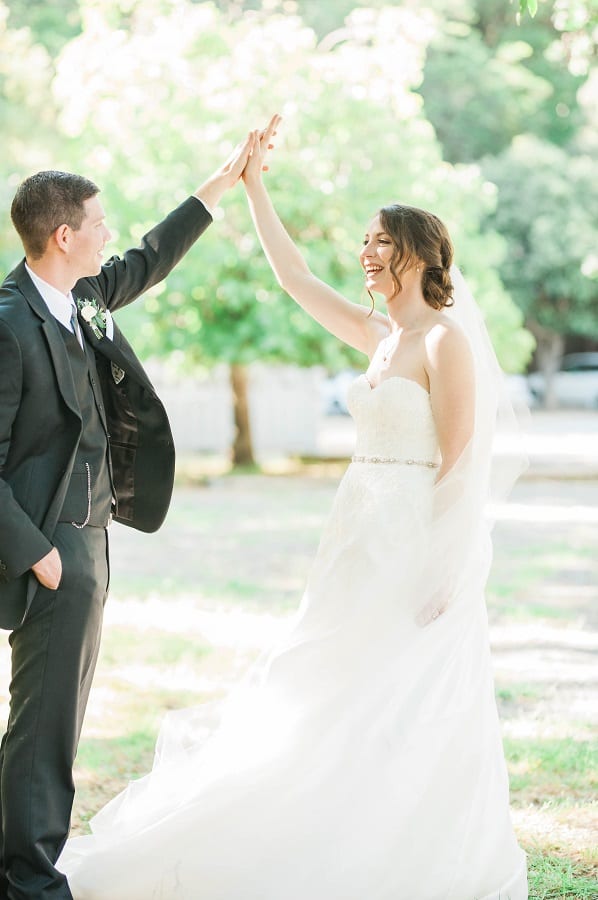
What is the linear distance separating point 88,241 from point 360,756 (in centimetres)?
173

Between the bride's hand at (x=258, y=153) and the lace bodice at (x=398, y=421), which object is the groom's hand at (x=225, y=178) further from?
the lace bodice at (x=398, y=421)

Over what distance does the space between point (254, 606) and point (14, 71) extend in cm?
1346

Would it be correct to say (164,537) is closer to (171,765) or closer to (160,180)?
(160,180)

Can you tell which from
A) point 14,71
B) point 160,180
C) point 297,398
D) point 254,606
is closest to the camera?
point 254,606

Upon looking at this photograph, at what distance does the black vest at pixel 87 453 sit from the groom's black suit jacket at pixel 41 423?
0.06 metres

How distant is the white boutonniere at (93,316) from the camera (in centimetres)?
358

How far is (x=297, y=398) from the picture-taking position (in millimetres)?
20953

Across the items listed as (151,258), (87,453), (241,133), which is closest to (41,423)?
(87,453)

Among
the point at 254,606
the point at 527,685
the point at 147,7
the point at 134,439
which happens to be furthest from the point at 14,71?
the point at 134,439

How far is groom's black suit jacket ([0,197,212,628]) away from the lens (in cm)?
326

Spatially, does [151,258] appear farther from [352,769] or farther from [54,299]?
[352,769]

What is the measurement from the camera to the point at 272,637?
6734 mm

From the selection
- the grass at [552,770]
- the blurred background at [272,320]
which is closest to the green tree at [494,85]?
the blurred background at [272,320]

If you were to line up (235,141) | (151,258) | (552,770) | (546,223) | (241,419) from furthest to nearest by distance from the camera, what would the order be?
1. (546,223)
2. (241,419)
3. (235,141)
4. (552,770)
5. (151,258)
